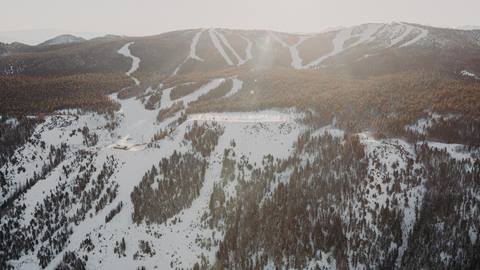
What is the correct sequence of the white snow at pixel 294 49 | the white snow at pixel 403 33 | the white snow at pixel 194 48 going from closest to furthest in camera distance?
the white snow at pixel 294 49 → the white snow at pixel 403 33 → the white snow at pixel 194 48

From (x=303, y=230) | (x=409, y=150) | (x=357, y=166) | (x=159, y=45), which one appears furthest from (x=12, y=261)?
(x=159, y=45)

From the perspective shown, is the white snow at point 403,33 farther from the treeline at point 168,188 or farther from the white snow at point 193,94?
the treeline at point 168,188

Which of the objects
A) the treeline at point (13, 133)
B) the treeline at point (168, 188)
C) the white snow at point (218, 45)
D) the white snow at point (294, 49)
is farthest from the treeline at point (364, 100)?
the white snow at point (218, 45)

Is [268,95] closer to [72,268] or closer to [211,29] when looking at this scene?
[72,268]

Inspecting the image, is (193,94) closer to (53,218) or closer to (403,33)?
(53,218)

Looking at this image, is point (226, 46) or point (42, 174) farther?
point (226, 46)

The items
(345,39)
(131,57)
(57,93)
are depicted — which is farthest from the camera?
(345,39)

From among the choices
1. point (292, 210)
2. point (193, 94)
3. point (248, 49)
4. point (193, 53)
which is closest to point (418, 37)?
point (248, 49)

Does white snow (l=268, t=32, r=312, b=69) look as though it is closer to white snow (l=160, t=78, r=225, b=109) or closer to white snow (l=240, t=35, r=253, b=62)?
white snow (l=240, t=35, r=253, b=62)
